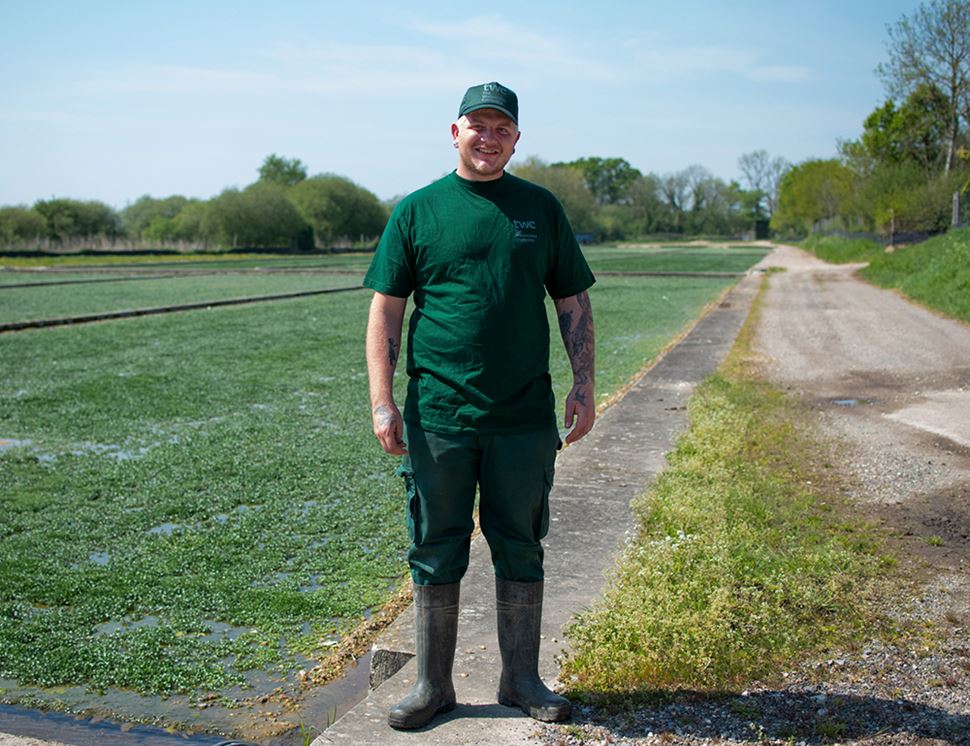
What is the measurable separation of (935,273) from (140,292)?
20.3m

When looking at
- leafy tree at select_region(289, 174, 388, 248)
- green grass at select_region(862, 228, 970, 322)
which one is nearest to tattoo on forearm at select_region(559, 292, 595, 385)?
green grass at select_region(862, 228, 970, 322)

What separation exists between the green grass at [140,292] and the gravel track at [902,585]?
15170 millimetres

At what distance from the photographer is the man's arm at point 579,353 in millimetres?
3223

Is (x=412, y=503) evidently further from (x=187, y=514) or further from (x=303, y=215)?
(x=303, y=215)

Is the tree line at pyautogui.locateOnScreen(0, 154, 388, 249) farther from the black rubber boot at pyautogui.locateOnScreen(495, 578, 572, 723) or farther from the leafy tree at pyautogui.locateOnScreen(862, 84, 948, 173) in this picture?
the black rubber boot at pyautogui.locateOnScreen(495, 578, 572, 723)

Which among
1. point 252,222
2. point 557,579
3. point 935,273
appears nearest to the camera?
point 557,579

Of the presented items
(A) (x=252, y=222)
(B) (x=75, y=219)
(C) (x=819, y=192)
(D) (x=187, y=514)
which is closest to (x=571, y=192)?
(A) (x=252, y=222)

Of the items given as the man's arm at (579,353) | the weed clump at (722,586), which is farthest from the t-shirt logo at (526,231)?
the weed clump at (722,586)

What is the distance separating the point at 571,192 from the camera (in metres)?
122

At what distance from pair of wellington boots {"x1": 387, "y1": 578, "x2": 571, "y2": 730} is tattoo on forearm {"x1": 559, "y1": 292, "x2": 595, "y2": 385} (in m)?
0.66

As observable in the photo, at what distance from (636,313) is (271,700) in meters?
18.3

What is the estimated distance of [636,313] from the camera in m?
21.3

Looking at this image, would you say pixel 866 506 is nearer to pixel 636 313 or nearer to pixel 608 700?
pixel 608 700

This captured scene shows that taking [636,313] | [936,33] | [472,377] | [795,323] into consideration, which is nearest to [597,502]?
[472,377]
